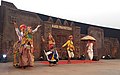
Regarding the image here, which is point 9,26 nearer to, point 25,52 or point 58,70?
point 25,52

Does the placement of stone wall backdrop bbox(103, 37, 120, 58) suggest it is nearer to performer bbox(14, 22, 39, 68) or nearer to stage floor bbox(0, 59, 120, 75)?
stage floor bbox(0, 59, 120, 75)

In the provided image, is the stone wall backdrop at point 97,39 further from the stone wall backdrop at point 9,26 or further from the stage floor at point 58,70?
the stage floor at point 58,70

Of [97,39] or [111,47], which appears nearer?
[97,39]

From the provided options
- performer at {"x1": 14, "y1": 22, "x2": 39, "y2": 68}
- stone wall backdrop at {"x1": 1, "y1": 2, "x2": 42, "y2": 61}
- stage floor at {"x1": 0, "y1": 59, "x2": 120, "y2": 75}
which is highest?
stone wall backdrop at {"x1": 1, "y1": 2, "x2": 42, "y2": 61}

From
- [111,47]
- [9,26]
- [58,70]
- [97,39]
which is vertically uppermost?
[9,26]

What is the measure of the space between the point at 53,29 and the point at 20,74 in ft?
39.9

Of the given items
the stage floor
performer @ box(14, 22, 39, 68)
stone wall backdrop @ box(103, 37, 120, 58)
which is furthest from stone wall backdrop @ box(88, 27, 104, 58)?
performer @ box(14, 22, 39, 68)

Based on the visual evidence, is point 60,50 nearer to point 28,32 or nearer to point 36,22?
point 36,22

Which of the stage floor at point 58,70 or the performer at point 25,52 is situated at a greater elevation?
the performer at point 25,52

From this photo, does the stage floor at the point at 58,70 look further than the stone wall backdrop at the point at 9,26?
No

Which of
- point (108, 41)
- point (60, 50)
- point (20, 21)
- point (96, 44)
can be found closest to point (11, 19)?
point (20, 21)

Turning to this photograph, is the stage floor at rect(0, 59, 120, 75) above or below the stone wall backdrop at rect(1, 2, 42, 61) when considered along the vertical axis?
below

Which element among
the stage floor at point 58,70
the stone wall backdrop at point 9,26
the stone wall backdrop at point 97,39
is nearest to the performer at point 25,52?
the stage floor at point 58,70

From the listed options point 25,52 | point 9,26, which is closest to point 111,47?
point 9,26
